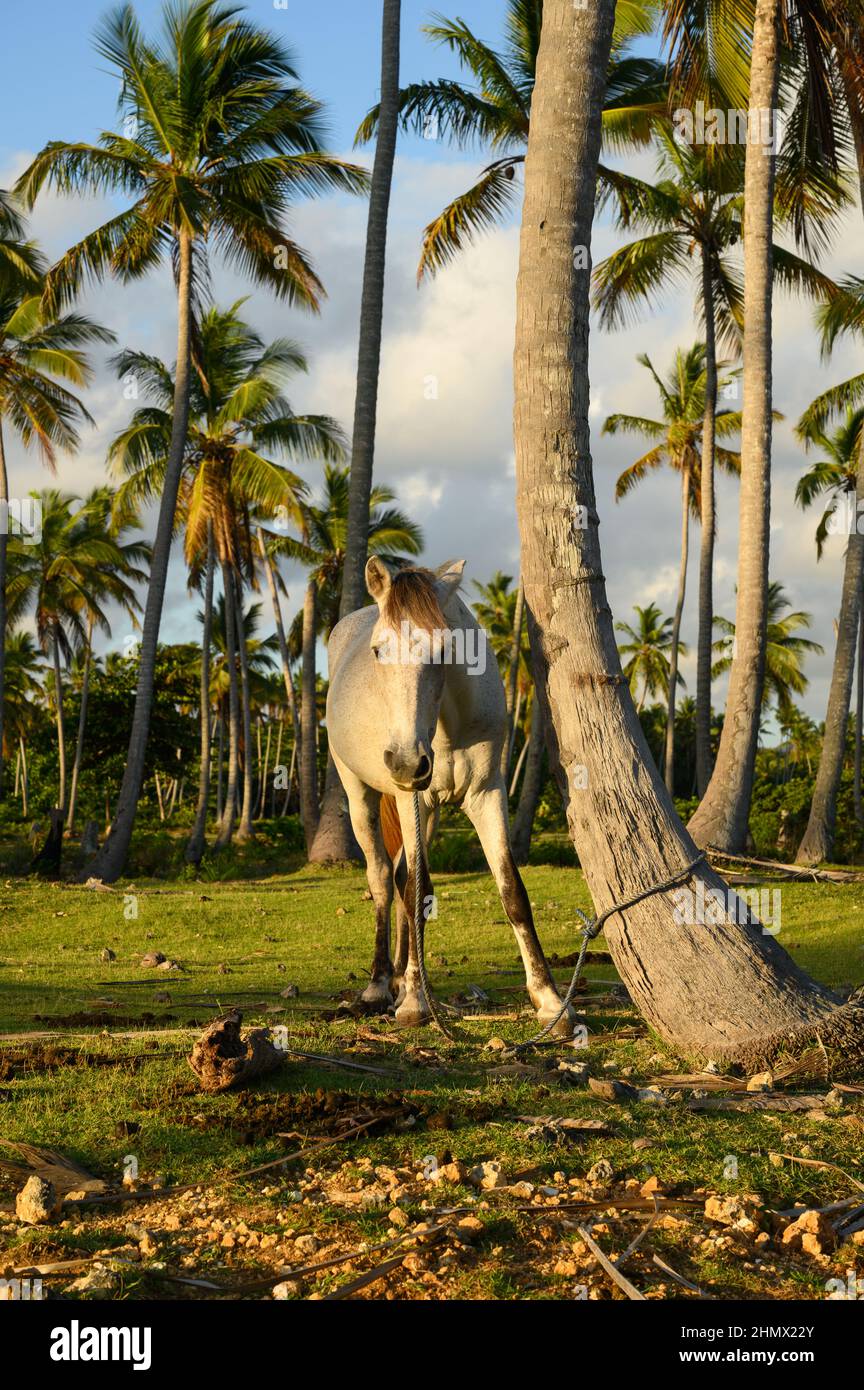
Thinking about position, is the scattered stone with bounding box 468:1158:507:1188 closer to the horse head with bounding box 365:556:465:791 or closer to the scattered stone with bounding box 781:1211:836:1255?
the scattered stone with bounding box 781:1211:836:1255

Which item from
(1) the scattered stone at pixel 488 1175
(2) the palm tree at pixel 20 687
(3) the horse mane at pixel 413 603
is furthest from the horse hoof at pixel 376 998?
(2) the palm tree at pixel 20 687

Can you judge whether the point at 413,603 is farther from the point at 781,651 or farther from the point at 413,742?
the point at 781,651

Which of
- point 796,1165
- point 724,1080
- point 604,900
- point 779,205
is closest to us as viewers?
point 796,1165

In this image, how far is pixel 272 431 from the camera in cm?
3116

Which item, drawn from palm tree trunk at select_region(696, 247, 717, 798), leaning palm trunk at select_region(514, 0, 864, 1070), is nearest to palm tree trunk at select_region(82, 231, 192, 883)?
palm tree trunk at select_region(696, 247, 717, 798)

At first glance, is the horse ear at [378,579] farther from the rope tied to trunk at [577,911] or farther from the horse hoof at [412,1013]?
the horse hoof at [412,1013]

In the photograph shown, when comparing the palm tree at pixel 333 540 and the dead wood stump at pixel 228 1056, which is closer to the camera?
the dead wood stump at pixel 228 1056

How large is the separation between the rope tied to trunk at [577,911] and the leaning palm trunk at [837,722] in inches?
516

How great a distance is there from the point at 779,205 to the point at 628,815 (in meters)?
18.5

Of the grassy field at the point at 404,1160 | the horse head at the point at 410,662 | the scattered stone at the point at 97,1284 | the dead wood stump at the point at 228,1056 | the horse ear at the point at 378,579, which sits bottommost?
the scattered stone at the point at 97,1284

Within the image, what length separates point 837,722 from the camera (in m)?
19.5

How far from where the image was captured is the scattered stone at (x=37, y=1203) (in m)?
3.84

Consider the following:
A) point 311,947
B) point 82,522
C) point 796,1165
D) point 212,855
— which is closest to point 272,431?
point 212,855

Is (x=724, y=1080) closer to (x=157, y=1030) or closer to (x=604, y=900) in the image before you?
(x=604, y=900)
